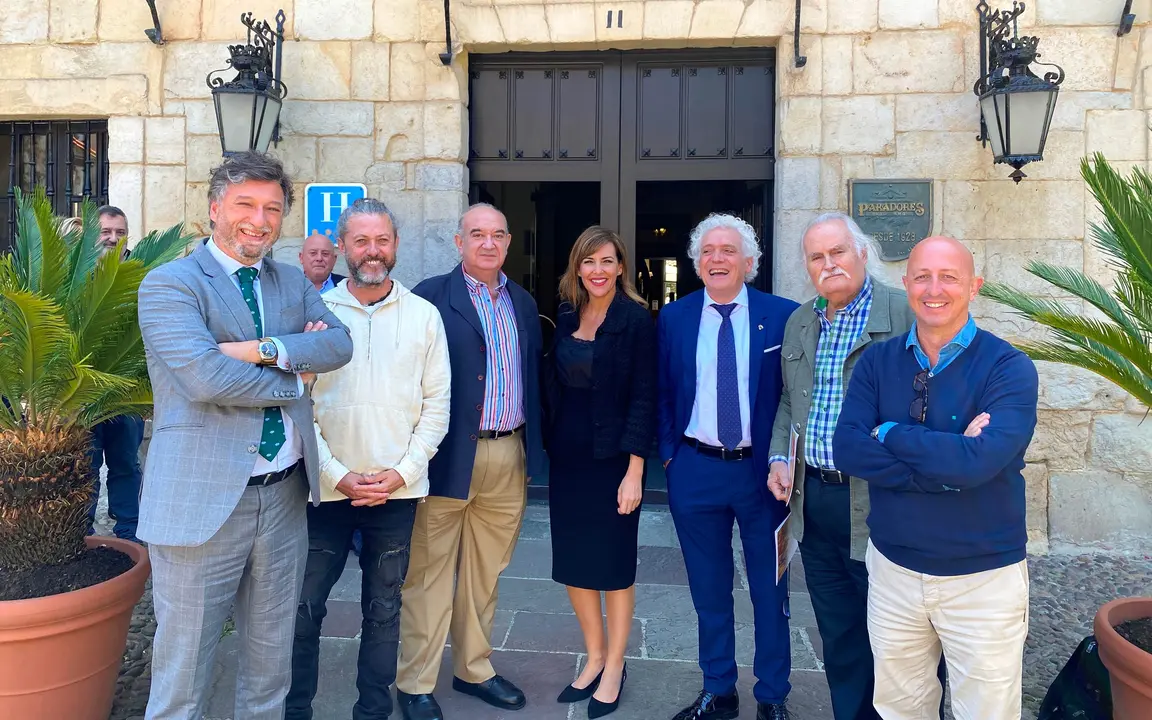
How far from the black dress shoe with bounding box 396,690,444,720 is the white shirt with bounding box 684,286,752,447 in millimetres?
1411

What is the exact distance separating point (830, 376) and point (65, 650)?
8.97ft

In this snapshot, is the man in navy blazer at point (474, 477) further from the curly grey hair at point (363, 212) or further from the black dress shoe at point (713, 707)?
the black dress shoe at point (713, 707)

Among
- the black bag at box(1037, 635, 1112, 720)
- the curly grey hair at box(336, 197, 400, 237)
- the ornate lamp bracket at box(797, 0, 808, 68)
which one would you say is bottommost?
the black bag at box(1037, 635, 1112, 720)

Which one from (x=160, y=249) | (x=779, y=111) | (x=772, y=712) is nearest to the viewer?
(x=772, y=712)

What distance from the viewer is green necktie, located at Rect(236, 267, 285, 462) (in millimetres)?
2289

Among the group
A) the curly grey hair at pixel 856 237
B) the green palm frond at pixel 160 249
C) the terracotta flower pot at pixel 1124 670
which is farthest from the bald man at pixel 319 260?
the terracotta flower pot at pixel 1124 670

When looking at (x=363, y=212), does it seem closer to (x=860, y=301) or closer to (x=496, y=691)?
(x=860, y=301)

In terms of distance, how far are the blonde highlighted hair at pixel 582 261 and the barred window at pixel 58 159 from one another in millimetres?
4468

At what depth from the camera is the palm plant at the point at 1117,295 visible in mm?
2529

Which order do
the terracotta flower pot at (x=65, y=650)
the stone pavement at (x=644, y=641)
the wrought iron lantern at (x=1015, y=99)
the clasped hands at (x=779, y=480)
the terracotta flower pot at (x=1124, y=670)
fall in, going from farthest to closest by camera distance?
the wrought iron lantern at (x=1015, y=99) → the stone pavement at (x=644, y=641) → the clasped hands at (x=779, y=480) → the terracotta flower pot at (x=65, y=650) → the terracotta flower pot at (x=1124, y=670)

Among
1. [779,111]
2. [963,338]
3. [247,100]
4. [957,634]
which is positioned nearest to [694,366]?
[963,338]

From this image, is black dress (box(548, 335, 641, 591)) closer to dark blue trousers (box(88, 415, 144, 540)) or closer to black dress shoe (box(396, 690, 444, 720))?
black dress shoe (box(396, 690, 444, 720))

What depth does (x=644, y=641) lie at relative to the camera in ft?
11.8

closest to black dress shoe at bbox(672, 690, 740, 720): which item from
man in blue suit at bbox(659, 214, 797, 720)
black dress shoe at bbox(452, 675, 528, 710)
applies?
man in blue suit at bbox(659, 214, 797, 720)
